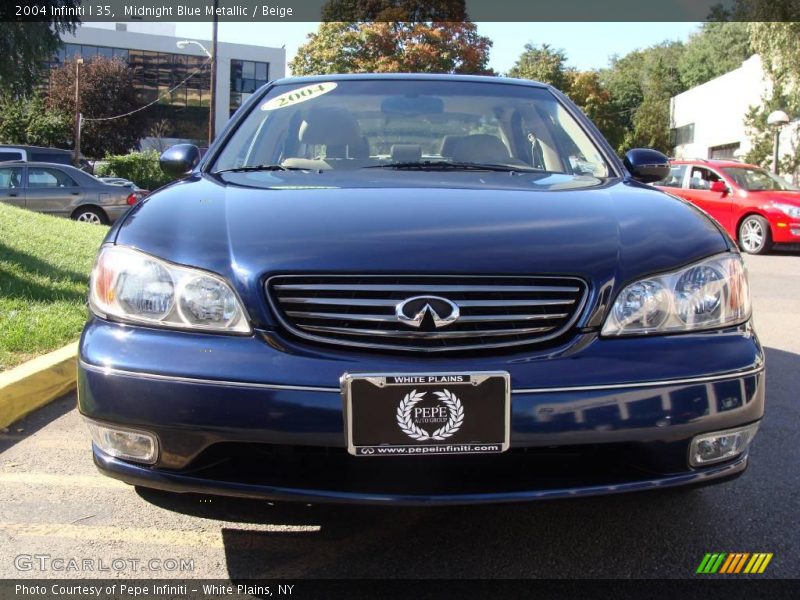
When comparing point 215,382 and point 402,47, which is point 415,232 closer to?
point 215,382

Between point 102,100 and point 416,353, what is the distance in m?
51.6

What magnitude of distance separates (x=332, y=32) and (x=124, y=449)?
129 ft

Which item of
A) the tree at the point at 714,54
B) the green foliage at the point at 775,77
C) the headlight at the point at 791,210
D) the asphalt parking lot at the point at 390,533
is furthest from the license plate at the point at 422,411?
the tree at the point at 714,54

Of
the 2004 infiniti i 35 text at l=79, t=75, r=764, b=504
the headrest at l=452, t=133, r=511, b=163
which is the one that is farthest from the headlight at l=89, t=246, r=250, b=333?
the headrest at l=452, t=133, r=511, b=163

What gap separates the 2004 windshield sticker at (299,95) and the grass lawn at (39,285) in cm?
196

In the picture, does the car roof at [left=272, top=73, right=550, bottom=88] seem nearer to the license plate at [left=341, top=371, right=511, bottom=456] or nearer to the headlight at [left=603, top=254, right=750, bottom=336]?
the headlight at [left=603, top=254, right=750, bottom=336]

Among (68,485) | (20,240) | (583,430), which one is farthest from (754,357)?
(20,240)

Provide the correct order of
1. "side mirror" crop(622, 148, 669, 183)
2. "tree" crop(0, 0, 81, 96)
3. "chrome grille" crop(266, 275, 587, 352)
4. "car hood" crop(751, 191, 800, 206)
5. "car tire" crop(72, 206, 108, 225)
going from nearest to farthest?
"chrome grille" crop(266, 275, 587, 352), "side mirror" crop(622, 148, 669, 183), "car hood" crop(751, 191, 800, 206), "car tire" crop(72, 206, 108, 225), "tree" crop(0, 0, 81, 96)

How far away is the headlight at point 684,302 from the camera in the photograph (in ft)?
6.79

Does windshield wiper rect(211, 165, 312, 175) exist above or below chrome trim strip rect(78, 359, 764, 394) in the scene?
above

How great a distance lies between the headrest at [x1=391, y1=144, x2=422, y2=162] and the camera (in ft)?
10.5

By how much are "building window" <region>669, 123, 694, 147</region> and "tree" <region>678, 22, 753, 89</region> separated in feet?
43.7

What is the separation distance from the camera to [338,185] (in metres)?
2.62

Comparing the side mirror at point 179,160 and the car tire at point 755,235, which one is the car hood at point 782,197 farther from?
the side mirror at point 179,160
